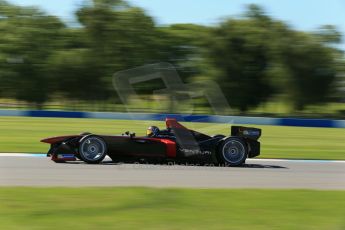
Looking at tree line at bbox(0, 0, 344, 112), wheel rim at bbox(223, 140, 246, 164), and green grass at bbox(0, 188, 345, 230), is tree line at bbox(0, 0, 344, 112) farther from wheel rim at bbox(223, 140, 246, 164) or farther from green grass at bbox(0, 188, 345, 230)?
green grass at bbox(0, 188, 345, 230)

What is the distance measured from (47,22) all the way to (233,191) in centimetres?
3953

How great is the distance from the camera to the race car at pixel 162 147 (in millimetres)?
9695

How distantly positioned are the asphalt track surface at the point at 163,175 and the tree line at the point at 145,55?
29048 millimetres

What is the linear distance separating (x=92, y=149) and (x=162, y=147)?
120 centimetres

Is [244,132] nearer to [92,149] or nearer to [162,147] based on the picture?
[162,147]

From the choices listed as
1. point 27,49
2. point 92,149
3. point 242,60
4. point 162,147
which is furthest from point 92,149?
point 27,49

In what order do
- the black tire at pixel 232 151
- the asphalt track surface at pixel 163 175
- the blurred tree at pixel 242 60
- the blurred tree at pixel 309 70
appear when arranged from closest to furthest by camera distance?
the asphalt track surface at pixel 163 175, the black tire at pixel 232 151, the blurred tree at pixel 309 70, the blurred tree at pixel 242 60

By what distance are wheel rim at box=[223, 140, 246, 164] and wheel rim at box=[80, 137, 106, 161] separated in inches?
87.2

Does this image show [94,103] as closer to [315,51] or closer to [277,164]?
[315,51]

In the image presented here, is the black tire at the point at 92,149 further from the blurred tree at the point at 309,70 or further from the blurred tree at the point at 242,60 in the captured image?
the blurred tree at the point at 309,70

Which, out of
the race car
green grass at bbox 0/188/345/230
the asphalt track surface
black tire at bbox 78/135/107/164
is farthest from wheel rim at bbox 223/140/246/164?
green grass at bbox 0/188/345/230

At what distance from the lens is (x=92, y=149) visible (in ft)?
32.0

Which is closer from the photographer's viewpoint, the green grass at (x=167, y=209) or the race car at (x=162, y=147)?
the green grass at (x=167, y=209)

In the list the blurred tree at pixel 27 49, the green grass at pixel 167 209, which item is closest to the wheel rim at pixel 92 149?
the green grass at pixel 167 209
